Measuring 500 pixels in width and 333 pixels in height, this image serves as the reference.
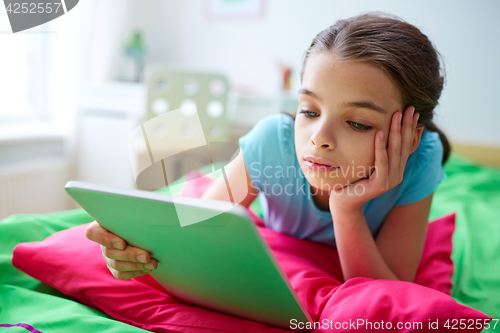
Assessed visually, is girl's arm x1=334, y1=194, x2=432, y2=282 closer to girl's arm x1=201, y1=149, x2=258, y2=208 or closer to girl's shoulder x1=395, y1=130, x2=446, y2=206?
girl's shoulder x1=395, y1=130, x2=446, y2=206

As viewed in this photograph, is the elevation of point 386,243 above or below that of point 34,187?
above

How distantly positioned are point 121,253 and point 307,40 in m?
2.32

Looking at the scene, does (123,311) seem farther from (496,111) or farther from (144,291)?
(496,111)

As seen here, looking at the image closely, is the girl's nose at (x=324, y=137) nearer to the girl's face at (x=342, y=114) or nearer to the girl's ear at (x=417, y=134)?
the girl's face at (x=342, y=114)

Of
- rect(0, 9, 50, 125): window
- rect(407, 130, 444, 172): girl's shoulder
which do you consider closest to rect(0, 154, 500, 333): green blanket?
rect(407, 130, 444, 172): girl's shoulder

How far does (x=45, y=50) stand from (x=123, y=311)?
82.9 inches

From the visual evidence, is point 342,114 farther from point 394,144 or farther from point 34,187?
point 34,187

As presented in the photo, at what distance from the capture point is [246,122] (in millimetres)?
2309

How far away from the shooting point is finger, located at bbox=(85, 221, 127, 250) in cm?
55

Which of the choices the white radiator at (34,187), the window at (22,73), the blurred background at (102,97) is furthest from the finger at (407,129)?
the window at (22,73)

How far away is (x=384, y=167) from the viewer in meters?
0.68

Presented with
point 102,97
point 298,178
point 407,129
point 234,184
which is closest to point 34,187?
point 102,97

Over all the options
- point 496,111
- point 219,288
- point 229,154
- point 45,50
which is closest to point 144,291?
point 219,288

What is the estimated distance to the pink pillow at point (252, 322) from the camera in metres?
0.53
